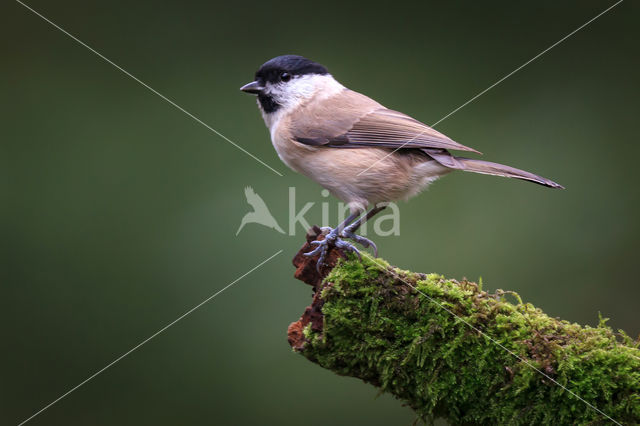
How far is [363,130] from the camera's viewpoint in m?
3.01

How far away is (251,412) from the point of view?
13.9 ft

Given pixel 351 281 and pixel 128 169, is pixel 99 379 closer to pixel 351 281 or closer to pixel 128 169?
pixel 128 169

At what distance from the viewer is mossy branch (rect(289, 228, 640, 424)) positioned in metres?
1.91

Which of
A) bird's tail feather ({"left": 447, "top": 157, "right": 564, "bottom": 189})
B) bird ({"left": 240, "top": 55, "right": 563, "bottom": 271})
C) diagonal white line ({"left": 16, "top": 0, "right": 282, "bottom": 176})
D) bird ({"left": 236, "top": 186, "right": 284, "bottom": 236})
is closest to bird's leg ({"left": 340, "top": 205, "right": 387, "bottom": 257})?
bird ({"left": 240, "top": 55, "right": 563, "bottom": 271})

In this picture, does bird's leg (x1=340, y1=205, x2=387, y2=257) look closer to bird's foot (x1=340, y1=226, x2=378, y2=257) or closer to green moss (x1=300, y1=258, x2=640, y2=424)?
bird's foot (x1=340, y1=226, x2=378, y2=257)

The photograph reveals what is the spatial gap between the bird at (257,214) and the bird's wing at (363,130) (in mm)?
1405

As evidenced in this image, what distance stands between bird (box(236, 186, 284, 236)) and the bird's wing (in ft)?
4.61

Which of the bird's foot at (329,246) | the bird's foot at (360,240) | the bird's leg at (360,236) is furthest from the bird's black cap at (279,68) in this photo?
the bird's foot at (329,246)

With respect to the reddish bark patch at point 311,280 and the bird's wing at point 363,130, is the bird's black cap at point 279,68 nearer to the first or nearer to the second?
the bird's wing at point 363,130

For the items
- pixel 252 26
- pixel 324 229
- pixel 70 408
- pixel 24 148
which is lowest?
pixel 70 408

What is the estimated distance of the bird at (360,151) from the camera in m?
2.89

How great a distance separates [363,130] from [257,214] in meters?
1.72

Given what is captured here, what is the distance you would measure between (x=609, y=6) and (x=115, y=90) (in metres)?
4.50

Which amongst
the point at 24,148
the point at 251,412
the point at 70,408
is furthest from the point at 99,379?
the point at 24,148
